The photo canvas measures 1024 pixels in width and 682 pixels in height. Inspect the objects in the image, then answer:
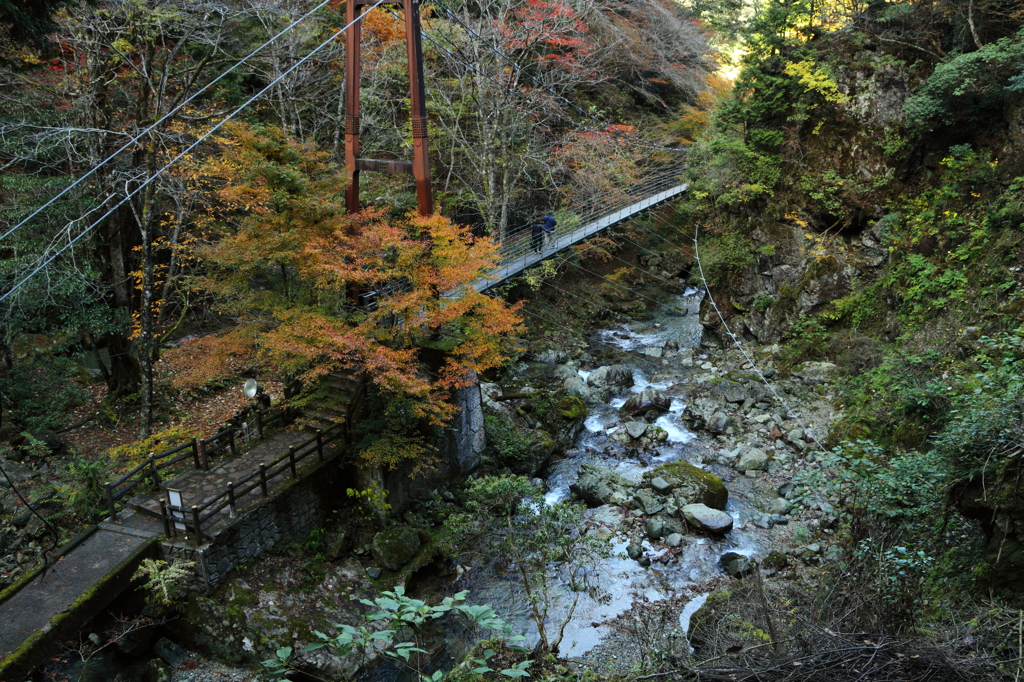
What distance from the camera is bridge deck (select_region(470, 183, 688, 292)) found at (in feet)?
46.5

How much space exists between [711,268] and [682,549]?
1063 centimetres

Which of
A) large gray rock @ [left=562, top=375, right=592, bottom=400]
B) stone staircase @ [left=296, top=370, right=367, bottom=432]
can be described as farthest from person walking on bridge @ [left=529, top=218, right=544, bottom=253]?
stone staircase @ [left=296, top=370, right=367, bottom=432]

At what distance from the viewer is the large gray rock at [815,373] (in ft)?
43.4

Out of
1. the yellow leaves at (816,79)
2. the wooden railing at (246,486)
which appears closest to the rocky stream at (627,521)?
the wooden railing at (246,486)

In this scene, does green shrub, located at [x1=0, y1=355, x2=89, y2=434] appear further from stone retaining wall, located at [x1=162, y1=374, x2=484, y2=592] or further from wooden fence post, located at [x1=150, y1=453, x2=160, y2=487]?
stone retaining wall, located at [x1=162, y1=374, x2=484, y2=592]

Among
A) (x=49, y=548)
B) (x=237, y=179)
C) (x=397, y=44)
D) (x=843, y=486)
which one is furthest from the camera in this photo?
(x=397, y=44)

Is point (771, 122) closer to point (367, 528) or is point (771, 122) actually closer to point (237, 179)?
point (237, 179)

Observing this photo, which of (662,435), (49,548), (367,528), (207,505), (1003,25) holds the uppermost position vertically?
(1003,25)

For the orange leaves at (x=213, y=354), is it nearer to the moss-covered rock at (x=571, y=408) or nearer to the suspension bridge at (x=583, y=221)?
the suspension bridge at (x=583, y=221)

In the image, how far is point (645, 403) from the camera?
13500 mm

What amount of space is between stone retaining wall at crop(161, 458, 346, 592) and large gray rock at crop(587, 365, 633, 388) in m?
7.84

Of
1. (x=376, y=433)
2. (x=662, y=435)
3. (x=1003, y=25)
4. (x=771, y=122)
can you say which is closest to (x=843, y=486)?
(x=662, y=435)

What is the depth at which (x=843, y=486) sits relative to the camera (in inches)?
263

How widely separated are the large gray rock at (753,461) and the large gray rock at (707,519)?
5.88ft
